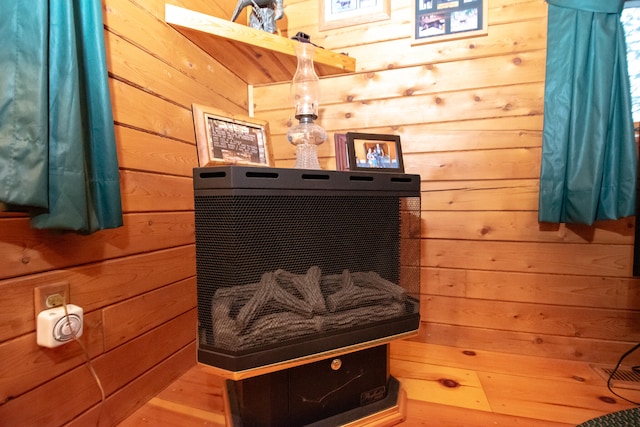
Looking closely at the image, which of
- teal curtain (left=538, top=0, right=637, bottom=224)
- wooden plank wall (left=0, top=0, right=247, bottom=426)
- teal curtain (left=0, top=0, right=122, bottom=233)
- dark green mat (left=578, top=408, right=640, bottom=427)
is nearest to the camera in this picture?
teal curtain (left=0, top=0, right=122, bottom=233)

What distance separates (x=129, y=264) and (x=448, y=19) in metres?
1.53

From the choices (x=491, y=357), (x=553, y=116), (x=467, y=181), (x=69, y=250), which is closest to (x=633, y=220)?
(x=553, y=116)

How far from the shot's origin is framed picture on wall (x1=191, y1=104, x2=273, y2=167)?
3.36 ft

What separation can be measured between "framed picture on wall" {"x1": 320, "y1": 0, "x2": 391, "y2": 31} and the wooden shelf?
0.70 ft

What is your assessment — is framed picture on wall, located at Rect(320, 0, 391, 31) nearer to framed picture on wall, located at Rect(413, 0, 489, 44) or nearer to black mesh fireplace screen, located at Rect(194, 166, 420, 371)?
framed picture on wall, located at Rect(413, 0, 489, 44)

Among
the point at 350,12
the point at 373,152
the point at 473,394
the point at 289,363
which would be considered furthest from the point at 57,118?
the point at 473,394

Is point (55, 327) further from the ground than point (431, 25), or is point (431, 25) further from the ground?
point (431, 25)

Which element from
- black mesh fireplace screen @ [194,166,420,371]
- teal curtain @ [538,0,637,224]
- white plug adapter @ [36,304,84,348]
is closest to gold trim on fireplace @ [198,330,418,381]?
black mesh fireplace screen @ [194,166,420,371]

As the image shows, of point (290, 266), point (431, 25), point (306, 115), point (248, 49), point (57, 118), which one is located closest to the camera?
point (57, 118)

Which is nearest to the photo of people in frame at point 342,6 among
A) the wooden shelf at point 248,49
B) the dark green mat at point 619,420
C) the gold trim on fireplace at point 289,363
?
the wooden shelf at point 248,49

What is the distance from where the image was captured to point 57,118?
0.70 metres

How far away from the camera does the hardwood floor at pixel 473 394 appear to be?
96 centimetres

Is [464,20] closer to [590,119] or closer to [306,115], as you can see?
[590,119]

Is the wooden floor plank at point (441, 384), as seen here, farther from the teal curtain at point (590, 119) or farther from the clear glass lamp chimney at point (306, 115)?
the clear glass lamp chimney at point (306, 115)
